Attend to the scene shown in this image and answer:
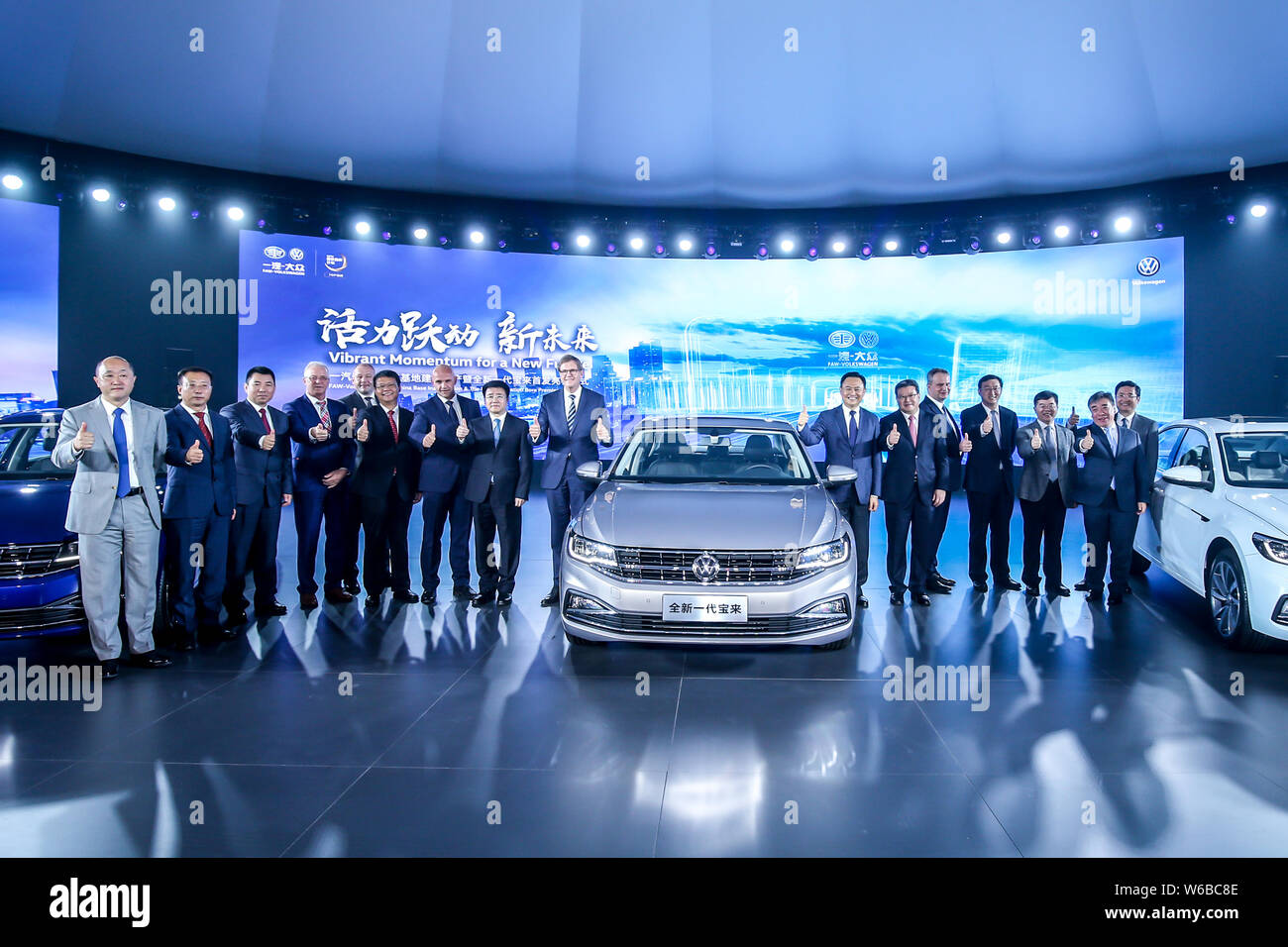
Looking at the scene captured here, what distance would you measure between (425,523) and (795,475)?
273 centimetres

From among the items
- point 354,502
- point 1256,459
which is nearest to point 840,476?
point 1256,459

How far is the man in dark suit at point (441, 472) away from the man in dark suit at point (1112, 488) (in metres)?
4.52

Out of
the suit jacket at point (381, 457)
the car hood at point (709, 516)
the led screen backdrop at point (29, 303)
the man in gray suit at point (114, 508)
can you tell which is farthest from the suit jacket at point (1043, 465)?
the led screen backdrop at point (29, 303)

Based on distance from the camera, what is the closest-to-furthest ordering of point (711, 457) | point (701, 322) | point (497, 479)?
point (711, 457) → point (497, 479) → point (701, 322)

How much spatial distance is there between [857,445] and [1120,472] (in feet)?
6.36

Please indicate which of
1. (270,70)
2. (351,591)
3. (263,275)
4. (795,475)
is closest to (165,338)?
(263,275)

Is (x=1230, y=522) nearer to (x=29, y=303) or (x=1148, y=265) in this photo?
(x=1148, y=265)

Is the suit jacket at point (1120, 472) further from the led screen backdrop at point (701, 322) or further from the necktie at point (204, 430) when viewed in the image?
the led screen backdrop at point (701, 322)

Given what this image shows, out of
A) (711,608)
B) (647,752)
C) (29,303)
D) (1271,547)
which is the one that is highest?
(29,303)

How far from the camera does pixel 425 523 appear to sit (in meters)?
5.47

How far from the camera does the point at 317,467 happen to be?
17.2 feet
